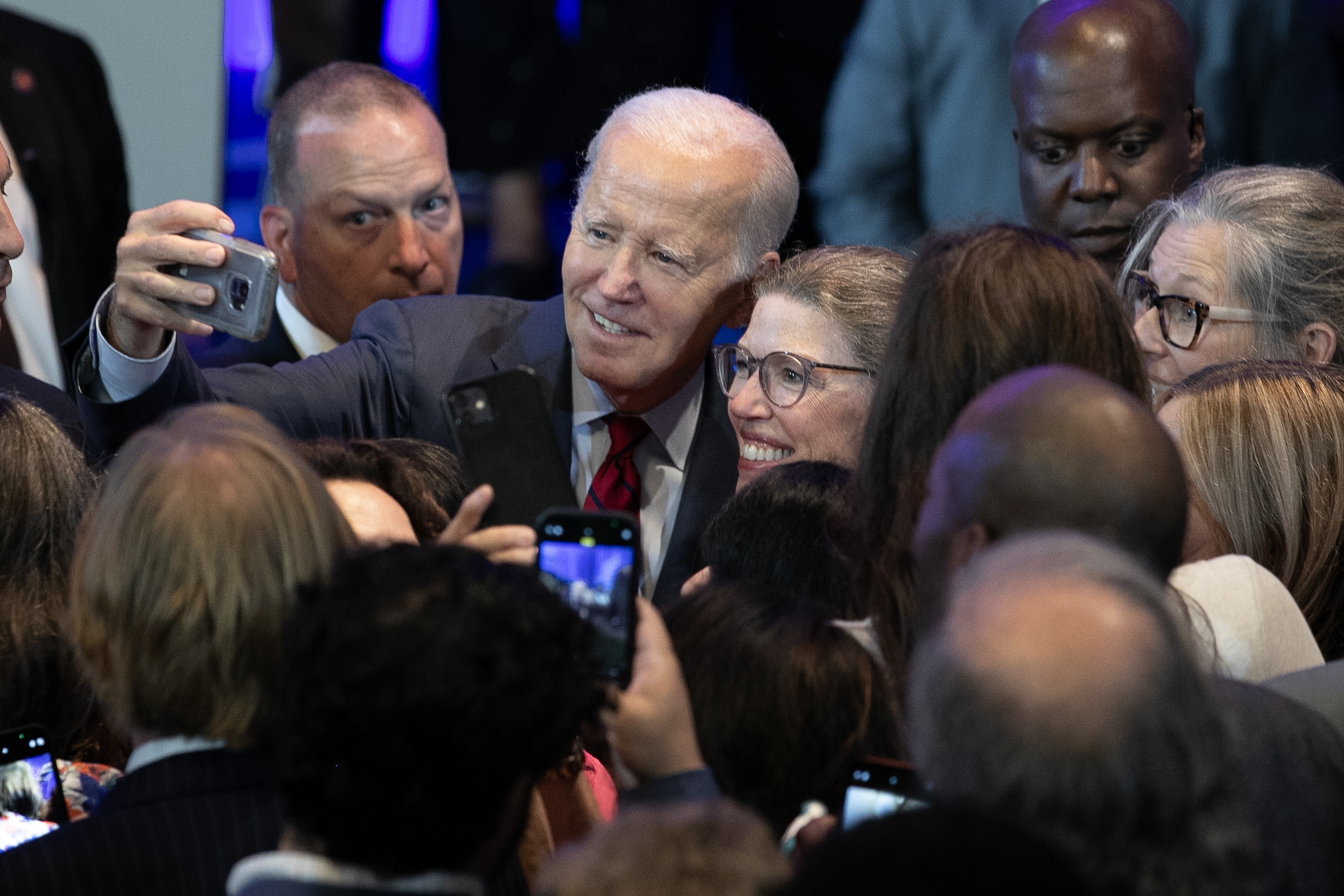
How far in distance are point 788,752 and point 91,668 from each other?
726 millimetres

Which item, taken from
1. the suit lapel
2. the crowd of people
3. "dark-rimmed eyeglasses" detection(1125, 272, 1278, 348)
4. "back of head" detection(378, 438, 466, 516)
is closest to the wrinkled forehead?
the crowd of people

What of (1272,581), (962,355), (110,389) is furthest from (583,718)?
(110,389)

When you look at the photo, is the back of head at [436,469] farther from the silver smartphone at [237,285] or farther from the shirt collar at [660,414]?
→ the shirt collar at [660,414]

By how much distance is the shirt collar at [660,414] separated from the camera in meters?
2.92

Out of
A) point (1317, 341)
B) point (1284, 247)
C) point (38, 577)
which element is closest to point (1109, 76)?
point (1284, 247)

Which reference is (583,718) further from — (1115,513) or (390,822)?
(1115,513)

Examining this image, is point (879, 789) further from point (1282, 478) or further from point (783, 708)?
point (1282, 478)

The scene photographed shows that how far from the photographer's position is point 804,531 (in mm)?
1990

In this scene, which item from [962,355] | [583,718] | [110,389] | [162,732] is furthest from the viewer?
[110,389]

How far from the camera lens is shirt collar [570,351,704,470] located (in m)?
2.92

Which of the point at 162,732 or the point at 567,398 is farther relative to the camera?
the point at 567,398

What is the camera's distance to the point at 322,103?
12.0 ft

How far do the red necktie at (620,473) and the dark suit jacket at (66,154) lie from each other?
2.14 metres

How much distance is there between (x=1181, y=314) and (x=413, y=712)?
219 centimetres
